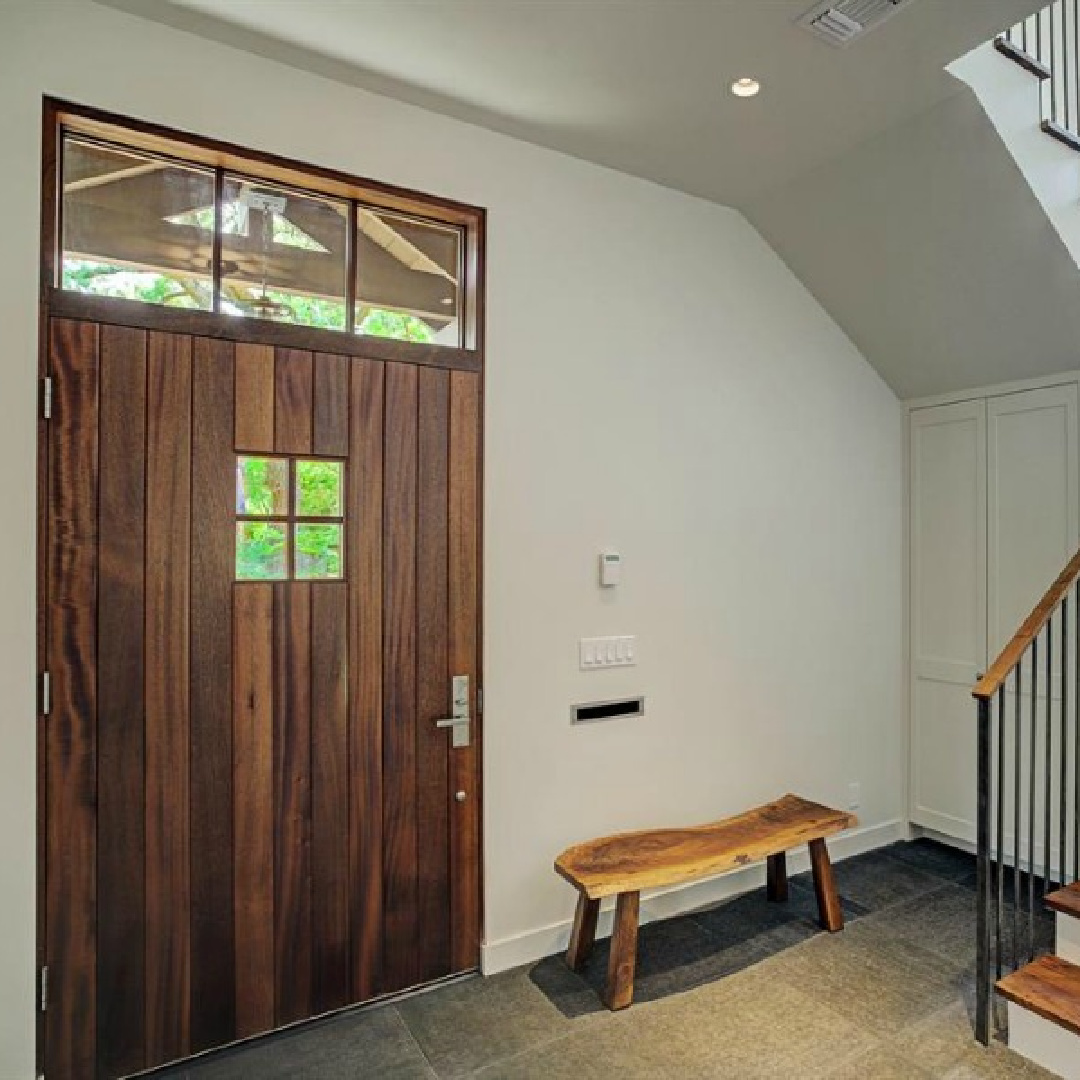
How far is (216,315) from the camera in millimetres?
2236

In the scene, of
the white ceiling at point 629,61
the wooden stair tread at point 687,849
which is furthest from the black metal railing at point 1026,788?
the white ceiling at point 629,61

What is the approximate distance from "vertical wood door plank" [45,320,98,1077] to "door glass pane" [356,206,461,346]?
0.89 meters

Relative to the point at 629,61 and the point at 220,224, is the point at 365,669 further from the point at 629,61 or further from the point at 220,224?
the point at 629,61

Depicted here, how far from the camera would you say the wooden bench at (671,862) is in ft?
8.04

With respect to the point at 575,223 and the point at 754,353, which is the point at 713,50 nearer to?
the point at 575,223

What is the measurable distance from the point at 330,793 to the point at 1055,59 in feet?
13.0

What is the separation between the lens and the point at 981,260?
3.04 metres

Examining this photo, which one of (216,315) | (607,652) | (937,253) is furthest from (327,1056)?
(937,253)

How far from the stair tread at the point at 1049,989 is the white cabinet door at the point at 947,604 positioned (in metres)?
1.42

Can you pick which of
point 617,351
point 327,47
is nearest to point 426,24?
point 327,47

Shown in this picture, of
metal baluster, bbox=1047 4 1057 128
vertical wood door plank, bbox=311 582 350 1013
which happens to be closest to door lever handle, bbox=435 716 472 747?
vertical wood door plank, bbox=311 582 350 1013

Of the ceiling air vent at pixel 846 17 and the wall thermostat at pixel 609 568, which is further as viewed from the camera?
the wall thermostat at pixel 609 568

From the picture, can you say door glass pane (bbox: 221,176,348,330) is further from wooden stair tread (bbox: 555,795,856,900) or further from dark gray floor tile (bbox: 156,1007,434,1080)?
dark gray floor tile (bbox: 156,1007,434,1080)

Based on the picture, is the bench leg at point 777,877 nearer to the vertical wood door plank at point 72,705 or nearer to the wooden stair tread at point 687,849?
the wooden stair tread at point 687,849
